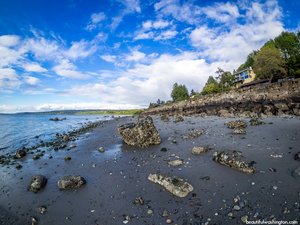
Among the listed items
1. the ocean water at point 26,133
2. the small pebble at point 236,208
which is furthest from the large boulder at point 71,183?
the ocean water at point 26,133

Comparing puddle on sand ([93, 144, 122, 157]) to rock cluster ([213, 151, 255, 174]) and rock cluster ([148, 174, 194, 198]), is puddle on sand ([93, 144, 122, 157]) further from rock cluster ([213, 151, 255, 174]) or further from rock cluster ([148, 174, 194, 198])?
rock cluster ([213, 151, 255, 174])

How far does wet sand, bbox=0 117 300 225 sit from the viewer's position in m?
8.38

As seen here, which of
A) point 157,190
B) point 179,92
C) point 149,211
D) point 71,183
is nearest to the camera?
point 149,211

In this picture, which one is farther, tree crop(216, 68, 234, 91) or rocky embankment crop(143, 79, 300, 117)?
tree crop(216, 68, 234, 91)

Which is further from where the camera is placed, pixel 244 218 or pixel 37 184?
pixel 37 184

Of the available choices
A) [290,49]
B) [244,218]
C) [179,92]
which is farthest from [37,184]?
[179,92]

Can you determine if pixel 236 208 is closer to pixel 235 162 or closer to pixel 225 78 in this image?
pixel 235 162

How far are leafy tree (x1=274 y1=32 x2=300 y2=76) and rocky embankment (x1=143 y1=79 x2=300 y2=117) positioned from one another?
3038 centimetres

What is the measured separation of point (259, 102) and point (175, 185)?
42.6 meters

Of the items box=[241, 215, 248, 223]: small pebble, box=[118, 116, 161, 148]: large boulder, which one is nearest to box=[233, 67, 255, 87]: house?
box=[118, 116, 161, 148]: large boulder

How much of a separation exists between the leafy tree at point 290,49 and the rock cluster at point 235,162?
235ft

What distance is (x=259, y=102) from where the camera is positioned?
151ft

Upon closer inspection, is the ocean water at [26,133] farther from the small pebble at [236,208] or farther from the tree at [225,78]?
the tree at [225,78]

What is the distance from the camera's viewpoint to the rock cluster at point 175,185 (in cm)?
985
